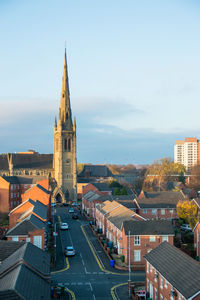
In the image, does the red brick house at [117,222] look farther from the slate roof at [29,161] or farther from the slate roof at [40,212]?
the slate roof at [29,161]

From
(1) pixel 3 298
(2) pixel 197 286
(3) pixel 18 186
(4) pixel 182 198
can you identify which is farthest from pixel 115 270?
(3) pixel 18 186

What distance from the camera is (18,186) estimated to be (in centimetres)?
9275

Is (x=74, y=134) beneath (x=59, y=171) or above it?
above

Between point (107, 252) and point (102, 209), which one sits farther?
point (102, 209)

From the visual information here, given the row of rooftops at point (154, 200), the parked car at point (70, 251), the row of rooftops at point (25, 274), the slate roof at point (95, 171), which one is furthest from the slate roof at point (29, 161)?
the row of rooftops at point (25, 274)

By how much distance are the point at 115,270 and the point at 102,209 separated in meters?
24.6

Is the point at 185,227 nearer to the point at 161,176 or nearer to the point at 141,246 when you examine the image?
the point at 141,246

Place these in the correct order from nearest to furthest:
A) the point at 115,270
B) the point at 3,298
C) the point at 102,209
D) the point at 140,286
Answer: the point at 3,298, the point at 140,286, the point at 115,270, the point at 102,209

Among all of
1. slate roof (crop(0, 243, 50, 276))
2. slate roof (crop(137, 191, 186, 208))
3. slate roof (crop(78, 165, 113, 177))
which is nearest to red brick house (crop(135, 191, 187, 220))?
slate roof (crop(137, 191, 186, 208))

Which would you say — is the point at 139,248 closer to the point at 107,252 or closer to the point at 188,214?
the point at 107,252

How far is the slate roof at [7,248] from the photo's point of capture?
34.4 meters

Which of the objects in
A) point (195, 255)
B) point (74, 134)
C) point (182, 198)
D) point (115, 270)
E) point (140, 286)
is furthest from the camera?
point (74, 134)

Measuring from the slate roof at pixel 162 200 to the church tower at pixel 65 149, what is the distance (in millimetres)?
44900

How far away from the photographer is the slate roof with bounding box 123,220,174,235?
4450 cm
